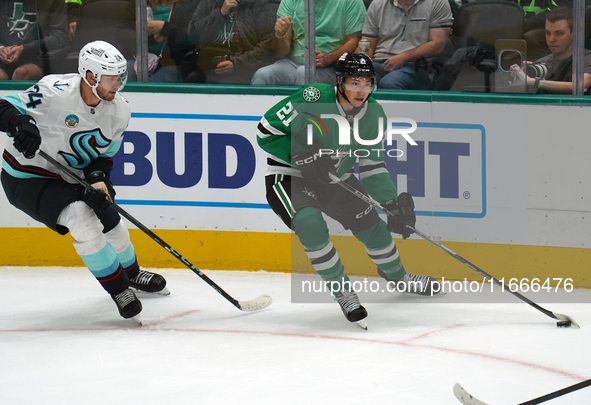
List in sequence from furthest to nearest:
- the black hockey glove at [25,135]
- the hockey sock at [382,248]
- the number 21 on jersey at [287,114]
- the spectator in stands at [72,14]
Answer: the spectator in stands at [72,14] → the hockey sock at [382,248] → the number 21 on jersey at [287,114] → the black hockey glove at [25,135]

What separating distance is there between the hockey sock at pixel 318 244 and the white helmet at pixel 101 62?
3.16 ft

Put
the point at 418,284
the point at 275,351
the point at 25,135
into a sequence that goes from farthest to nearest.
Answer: the point at 418,284
the point at 25,135
the point at 275,351

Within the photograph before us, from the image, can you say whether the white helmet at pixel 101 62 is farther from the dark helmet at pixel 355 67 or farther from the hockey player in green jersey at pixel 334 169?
the dark helmet at pixel 355 67

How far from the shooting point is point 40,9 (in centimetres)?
437

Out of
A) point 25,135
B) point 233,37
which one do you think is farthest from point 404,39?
point 25,135

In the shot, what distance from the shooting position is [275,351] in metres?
2.86

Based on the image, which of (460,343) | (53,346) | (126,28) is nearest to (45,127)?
(53,346)

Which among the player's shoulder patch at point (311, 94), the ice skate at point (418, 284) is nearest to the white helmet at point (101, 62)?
the player's shoulder patch at point (311, 94)

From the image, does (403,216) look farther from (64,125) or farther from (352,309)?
(64,125)

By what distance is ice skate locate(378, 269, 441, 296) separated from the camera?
→ 3.64m

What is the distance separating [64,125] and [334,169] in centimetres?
119

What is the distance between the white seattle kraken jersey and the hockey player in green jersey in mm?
681

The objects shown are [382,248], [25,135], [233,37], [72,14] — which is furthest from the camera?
[72,14]

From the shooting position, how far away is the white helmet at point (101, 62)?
3098mm
